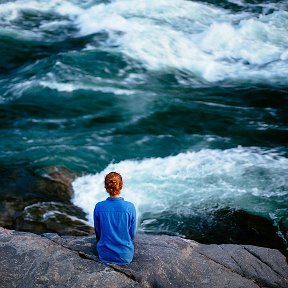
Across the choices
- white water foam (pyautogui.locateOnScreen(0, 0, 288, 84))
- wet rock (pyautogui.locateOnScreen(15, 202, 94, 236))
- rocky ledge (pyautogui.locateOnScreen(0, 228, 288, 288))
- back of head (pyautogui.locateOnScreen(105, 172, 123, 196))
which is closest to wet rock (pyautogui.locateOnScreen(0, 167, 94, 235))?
wet rock (pyautogui.locateOnScreen(15, 202, 94, 236))

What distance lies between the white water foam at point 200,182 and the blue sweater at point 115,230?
2735mm

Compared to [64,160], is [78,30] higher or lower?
higher

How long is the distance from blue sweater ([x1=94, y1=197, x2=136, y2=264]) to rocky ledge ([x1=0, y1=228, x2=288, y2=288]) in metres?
0.11

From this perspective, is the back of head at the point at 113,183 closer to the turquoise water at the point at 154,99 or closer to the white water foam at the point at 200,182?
the white water foam at the point at 200,182

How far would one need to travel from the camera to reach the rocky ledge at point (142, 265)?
4848 mm

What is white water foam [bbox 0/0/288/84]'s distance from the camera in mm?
14383

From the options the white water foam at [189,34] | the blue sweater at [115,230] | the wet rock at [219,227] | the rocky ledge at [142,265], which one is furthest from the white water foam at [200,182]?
the white water foam at [189,34]

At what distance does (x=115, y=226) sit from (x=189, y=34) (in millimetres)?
12592

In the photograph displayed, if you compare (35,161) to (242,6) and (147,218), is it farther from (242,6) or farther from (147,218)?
(242,6)

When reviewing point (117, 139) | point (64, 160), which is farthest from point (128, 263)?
point (117, 139)

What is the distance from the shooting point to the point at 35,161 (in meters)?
9.80

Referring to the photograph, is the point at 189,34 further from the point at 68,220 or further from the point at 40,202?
the point at 68,220

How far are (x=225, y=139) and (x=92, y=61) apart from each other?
5.51 meters

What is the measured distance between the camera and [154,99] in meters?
12.8
